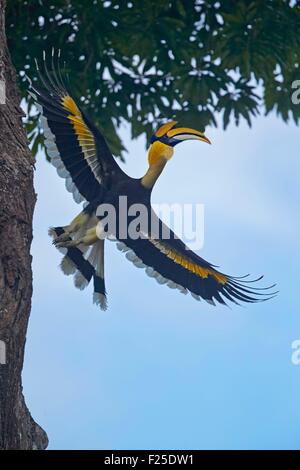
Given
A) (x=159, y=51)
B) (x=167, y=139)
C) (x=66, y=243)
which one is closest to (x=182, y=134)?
(x=167, y=139)

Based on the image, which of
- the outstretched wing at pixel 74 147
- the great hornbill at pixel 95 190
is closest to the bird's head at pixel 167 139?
the great hornbill at pixel 95 190

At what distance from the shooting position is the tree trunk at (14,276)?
5.02 m

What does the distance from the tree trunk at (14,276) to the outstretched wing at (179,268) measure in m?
0.87

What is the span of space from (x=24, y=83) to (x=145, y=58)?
139 cm

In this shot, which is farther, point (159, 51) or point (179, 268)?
point (159, 51)

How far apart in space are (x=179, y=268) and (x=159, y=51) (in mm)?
3997

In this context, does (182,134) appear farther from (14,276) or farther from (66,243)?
(14,276)

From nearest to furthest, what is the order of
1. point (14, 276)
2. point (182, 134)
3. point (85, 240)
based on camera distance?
1. point (14, 276)
2. point (85, 240)
3. point (182, 134)

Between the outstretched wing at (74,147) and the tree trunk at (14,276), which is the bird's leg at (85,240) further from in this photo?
the tree trunk at (14,276)

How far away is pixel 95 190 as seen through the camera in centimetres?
570

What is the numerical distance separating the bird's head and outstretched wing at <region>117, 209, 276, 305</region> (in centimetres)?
42

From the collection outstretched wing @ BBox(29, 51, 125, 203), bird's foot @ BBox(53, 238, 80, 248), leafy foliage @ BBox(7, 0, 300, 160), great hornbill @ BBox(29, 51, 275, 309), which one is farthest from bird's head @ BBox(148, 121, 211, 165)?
leafy foliage @ BBox(7, 0, 300, 160)
